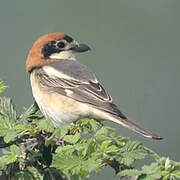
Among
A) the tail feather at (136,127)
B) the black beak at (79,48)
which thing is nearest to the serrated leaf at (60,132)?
the tail feather at (136,127)

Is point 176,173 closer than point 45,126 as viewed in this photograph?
Yes

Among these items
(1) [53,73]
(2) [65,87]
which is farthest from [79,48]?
(2) [65,87]

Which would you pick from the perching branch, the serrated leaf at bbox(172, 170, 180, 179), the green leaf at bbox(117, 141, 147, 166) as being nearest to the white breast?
the perching branch

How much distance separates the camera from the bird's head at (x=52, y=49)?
4828 millimetres

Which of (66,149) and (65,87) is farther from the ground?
(66,149)

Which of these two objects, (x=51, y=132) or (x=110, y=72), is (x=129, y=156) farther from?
(x=110, y=72)

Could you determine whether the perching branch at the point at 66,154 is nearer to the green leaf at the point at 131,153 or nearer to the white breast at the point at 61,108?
the green leaf at the point at 131,153

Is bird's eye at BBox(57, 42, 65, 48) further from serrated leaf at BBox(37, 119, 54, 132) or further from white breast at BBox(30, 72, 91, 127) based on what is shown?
serrated leaf at BBox(37, 119, 54, 132)

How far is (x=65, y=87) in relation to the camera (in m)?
4.43

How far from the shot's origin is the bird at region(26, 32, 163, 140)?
4.05 m

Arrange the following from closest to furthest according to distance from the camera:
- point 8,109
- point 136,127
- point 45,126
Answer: point 45,126
point 8,109
point 136,127

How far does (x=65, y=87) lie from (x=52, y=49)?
53cm

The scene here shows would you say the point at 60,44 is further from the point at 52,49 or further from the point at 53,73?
the point at 53,73

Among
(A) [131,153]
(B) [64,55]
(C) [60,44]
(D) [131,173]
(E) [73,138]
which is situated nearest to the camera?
(D) [131,173]
